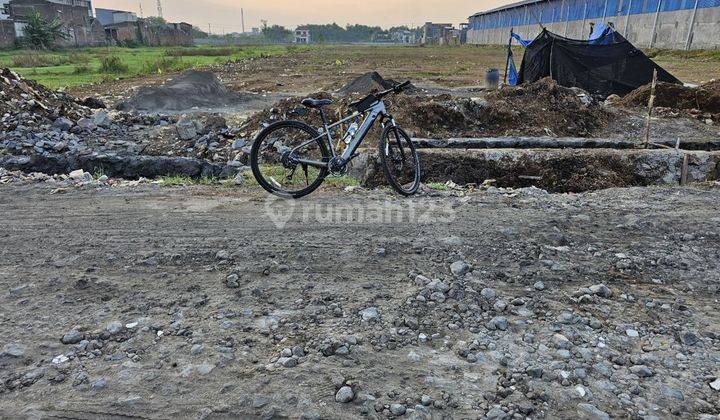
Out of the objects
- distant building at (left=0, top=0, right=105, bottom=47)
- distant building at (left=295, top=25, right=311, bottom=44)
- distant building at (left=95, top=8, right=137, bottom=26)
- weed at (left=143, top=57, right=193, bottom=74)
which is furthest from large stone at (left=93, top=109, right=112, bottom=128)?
distant building at (left=295, top=25, right=311, bottom=44)

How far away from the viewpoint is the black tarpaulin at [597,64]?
14664mm

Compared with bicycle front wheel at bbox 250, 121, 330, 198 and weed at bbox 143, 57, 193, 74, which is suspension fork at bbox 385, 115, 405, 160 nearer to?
bicycle front wheel at bbox 250, 121, 330, 198

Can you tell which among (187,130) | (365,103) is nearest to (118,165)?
(187,130)

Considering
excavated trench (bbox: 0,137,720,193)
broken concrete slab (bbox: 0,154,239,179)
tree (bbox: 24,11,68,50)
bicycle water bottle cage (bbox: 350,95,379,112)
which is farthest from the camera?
tree (bbox: 24,11,68,50)

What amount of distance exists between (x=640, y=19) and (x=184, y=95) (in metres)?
36.2

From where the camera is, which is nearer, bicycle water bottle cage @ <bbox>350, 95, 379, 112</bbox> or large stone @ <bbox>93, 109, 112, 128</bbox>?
bicycle water bottle cage @ <bbox>350, 95, 379, 112</bbox>

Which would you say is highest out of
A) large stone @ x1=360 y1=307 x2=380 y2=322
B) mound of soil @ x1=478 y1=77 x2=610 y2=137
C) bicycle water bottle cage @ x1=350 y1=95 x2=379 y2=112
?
bicycle water bottle cage @ x1=350 y1=95 x2=379 y2=112

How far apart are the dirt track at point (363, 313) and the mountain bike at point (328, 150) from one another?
0.63 metres

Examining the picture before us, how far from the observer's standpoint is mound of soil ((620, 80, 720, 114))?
1288 centimetres

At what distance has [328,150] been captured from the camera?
577cm

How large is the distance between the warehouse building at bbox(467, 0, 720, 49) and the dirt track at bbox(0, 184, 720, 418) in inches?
1229

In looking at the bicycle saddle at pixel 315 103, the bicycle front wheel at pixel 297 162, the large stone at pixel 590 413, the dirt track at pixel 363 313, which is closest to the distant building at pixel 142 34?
the bicycle front wheel at pixel 297 162

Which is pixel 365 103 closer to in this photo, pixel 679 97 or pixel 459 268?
pixel 459 268

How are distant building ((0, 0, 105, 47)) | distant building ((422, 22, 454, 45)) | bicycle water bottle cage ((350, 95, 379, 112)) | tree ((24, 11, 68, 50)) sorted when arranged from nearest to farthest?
bicycle water bottle cage ((350, 95, 379, 112)), tree ((24, 11, 68, 50)), distant building ((0, 0, 105, 47)), distant building ((422, 22, 454, 45))
